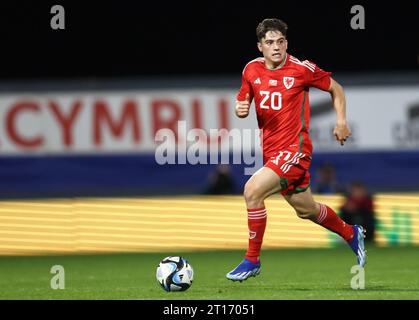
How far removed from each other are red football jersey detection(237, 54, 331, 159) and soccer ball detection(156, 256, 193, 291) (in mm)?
1237

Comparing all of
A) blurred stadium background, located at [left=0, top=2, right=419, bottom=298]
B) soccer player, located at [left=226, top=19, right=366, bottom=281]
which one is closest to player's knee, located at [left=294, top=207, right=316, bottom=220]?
soccer player, located at [left=226, top=19, right=366, bottom=281]

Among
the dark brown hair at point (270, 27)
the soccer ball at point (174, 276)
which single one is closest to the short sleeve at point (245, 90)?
the dark brown hair at point (270, 27)

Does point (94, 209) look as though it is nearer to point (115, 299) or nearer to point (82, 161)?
point (82, 161)

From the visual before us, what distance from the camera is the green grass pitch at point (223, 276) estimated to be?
8.10 m

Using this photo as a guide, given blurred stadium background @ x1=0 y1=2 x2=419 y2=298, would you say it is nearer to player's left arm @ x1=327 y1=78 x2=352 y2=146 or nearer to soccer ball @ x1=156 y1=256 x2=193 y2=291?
player's left arm @ x1=327 y1=78 x2=352 y2=146

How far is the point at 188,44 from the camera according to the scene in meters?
20.8

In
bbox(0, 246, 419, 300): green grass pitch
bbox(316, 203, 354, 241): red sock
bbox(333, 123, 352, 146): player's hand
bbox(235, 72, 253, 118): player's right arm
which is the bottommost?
bbox(0, 246, 419, 300): green grass pitch

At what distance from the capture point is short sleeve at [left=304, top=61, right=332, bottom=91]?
8.73 m

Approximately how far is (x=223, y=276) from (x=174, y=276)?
197 cm

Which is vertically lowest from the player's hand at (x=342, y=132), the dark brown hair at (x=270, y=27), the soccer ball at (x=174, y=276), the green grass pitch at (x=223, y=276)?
the green grass pitch at (x=223, y=276)

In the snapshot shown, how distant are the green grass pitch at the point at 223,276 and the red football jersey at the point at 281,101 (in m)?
1.27

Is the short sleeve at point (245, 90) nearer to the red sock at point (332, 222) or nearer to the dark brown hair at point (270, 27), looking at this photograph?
the dark brown hair at point (270, 27)

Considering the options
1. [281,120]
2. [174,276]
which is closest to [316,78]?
[281,120]

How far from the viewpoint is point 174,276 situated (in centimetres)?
821
